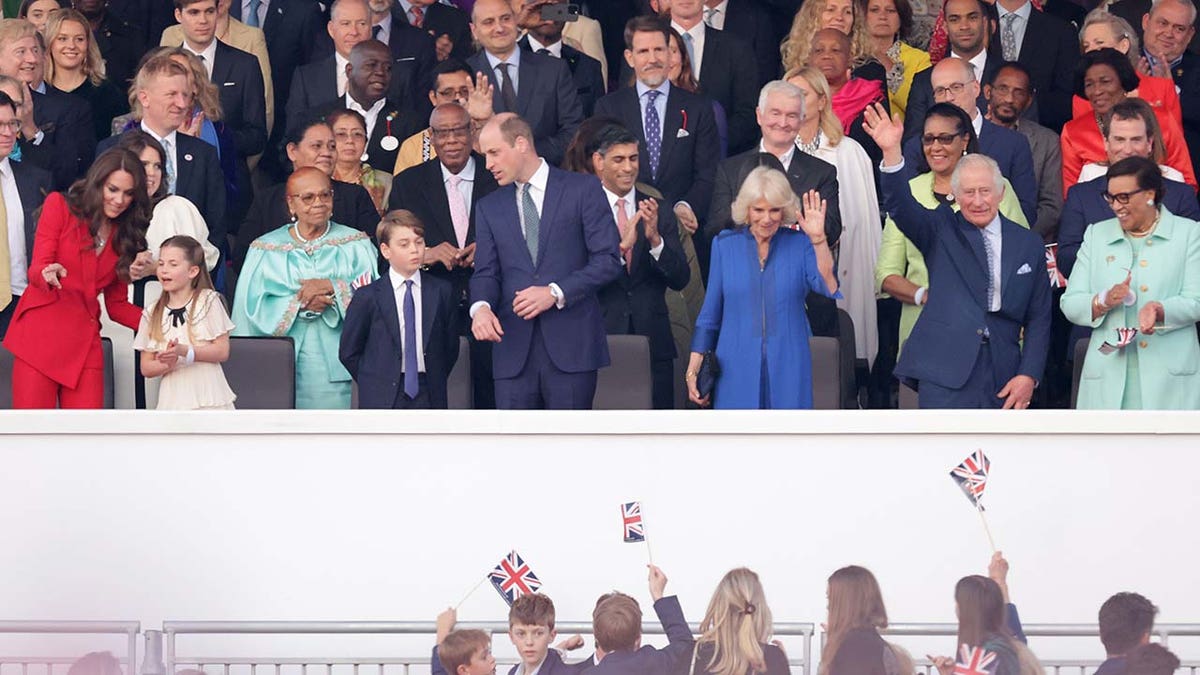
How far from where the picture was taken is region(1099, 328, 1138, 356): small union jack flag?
8.73 meters

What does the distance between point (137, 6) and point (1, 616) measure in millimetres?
4339

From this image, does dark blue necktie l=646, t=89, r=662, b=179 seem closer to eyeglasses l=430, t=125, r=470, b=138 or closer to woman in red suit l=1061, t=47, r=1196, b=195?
eyeglasses l=430, t=125, r=470, b=138

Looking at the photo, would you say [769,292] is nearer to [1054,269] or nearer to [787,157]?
[787,157]

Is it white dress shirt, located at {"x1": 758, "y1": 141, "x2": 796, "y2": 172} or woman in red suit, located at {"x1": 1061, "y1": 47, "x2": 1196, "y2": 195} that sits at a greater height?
woman in red suit, located at {"x1": 1061, "y1": 47, "x2": 1196, "y2": 195}

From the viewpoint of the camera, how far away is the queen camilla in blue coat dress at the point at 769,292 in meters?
8.90

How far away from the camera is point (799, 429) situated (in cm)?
837

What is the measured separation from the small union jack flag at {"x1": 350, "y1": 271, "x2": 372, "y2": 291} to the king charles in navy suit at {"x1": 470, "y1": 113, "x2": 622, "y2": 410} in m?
0.55

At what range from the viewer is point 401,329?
29.3 feet

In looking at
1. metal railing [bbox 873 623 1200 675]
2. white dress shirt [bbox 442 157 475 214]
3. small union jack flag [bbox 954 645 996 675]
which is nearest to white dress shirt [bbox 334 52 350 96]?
white dress shirt [bbox 442 157 475 214]

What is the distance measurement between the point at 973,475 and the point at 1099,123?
2.40m

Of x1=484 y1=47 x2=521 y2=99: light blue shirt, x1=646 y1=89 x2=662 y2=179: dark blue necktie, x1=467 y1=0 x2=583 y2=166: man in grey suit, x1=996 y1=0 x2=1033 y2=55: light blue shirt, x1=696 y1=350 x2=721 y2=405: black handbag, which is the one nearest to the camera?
x1=696 y1=350 x2=721 y2=405: black handbag

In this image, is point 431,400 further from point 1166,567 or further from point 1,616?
point 1166,567

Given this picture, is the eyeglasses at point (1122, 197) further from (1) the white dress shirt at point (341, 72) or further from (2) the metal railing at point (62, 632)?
(2) the metal railing at point (62, 632)

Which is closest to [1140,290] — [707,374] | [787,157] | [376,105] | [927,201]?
[927,201]
